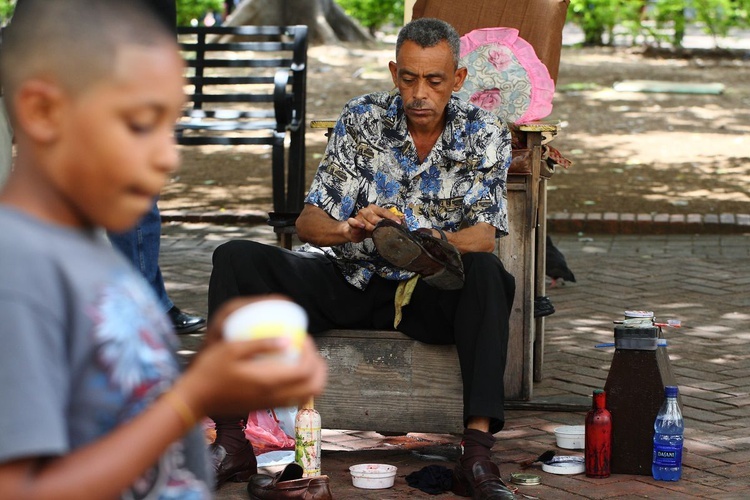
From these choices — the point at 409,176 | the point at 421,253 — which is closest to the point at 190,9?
the point at 409,176

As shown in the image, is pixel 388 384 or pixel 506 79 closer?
pixel 388 384

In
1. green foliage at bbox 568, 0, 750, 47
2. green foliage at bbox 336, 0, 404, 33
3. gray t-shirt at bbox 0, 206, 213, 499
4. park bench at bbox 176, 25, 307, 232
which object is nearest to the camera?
gray t-shirt at bbox 0, 206, 213, 499

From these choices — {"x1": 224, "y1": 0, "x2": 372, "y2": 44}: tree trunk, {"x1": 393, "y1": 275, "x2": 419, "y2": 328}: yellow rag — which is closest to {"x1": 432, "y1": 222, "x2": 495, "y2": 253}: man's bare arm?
{"x1": 393, "y1": 275, "x2": 419, "y2": 328}: yellow rag

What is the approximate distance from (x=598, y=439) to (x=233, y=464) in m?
1.21

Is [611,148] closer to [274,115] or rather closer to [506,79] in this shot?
[274,115]

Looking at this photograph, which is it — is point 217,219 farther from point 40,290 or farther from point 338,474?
point 40,290

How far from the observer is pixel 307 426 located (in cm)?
378

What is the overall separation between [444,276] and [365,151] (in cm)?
68

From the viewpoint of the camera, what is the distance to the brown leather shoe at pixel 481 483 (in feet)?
12.0

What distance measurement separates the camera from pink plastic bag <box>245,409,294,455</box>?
4285 mm

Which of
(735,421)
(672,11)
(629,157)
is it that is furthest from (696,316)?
(672,11)

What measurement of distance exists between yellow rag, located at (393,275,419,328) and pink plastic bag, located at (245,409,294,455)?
2.04ft

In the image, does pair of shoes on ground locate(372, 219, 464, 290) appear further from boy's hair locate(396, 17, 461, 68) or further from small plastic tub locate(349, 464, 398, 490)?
boy's hair locate(396, 17, 461, 68)

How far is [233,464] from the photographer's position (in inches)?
155
